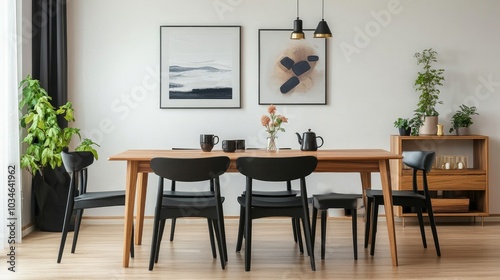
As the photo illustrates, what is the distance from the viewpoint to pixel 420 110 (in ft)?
22.4

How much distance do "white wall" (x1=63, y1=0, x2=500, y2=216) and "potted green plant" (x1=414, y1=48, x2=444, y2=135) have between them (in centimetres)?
9

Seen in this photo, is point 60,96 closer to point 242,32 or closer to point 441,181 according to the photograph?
point 242,32

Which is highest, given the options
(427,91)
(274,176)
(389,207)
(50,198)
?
(427,91)

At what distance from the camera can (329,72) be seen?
7.03m

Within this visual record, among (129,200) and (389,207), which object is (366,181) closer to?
(389,207)

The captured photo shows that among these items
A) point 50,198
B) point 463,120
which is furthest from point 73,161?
point 463,120

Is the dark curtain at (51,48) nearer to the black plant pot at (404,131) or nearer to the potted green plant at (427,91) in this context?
the black plant pot at (404,131)

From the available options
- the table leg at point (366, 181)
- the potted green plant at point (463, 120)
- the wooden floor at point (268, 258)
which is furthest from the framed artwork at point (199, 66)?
Result: the potted green plant at point (463, 120)

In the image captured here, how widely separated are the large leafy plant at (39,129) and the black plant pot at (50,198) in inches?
7.3

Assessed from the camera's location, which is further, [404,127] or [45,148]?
[404,127]

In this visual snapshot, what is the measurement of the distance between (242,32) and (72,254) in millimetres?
2860

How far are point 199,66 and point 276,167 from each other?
2.51m

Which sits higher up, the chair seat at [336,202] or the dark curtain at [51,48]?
the dark curtain at [51,48]

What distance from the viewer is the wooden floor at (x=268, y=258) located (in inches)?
187
